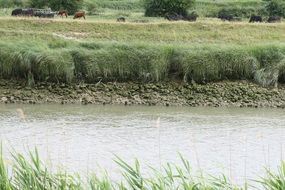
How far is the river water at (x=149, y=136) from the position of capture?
1630cm

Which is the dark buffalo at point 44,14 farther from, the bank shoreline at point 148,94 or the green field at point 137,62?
the bank shoreline at point 148,94

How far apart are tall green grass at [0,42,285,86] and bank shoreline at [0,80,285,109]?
386mm

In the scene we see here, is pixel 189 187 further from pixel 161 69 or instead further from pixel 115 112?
pixel 161 69

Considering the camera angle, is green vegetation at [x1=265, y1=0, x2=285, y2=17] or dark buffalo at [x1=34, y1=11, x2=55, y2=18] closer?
dark buffalo at [x1=34, y1=11, x2=55, y2=18]

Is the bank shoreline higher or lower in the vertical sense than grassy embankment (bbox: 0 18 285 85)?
lower

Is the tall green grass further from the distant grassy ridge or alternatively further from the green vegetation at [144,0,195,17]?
the green vegetation at [144,0,195,17]

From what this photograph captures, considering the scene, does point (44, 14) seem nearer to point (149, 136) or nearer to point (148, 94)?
point (148, 94)

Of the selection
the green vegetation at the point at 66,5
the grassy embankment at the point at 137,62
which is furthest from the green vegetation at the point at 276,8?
the grassy embankment at the point at 137,62

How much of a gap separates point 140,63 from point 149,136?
831 cm

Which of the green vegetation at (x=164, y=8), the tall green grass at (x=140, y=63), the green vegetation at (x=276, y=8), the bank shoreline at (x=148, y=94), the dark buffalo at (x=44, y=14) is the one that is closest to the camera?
the bank shoreline at (x=148, y=94)

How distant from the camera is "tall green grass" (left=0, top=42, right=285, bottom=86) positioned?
26.7 m

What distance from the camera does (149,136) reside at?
19.6 metres

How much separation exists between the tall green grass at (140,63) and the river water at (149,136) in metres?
2.18

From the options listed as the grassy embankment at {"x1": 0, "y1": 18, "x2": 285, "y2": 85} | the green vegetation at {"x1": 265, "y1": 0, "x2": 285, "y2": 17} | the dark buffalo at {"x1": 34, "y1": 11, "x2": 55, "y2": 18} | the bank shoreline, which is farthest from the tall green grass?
the green vegetation at {"x1": 265, "y1": 0, "x2": 285, "y2": 17}
